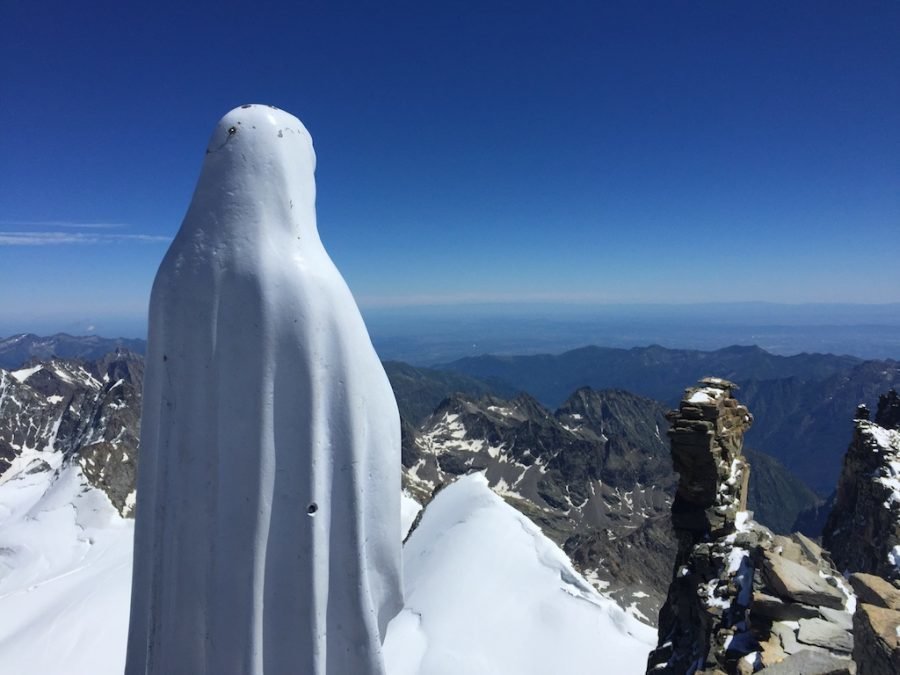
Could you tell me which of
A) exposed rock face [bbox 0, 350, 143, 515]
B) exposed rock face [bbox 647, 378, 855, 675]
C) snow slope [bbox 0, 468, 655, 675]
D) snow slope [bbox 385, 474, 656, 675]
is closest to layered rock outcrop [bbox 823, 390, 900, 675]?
exposed rock face [bbox 647, 378, 855, 675]

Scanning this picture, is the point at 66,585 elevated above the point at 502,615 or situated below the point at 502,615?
below

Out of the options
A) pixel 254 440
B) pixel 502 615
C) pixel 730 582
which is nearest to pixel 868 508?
pixel 730 582

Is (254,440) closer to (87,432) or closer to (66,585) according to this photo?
(66,585)

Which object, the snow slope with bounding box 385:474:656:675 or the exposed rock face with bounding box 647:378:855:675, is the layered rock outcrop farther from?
the snow slope with bounding box 385:474:656:675

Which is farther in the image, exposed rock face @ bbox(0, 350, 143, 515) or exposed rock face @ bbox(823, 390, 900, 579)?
exposed rock face @ bbox(0, 350, 143, 515)

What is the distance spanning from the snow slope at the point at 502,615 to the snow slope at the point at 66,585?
653 inches

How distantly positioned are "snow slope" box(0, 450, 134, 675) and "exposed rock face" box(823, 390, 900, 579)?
27675mm

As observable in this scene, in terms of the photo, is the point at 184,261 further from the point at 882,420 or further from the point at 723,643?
the point at 882,420

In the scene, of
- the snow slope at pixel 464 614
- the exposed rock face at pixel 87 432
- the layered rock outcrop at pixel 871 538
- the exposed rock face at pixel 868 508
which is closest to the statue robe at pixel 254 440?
the layered rock outcrop at pixel 871 538

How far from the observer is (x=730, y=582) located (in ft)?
29.4

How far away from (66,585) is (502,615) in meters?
34.4

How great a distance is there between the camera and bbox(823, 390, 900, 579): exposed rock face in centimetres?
1341

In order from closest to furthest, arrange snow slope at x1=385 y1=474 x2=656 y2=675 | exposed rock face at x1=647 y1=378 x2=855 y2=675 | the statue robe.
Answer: the statue robe < exposed rock face at x1=647 y1=378 x2=855 y2=675 < snow slope at x1=385 y1=474 x2=656 y2=675

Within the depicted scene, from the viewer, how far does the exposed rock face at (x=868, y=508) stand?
13414 mm
